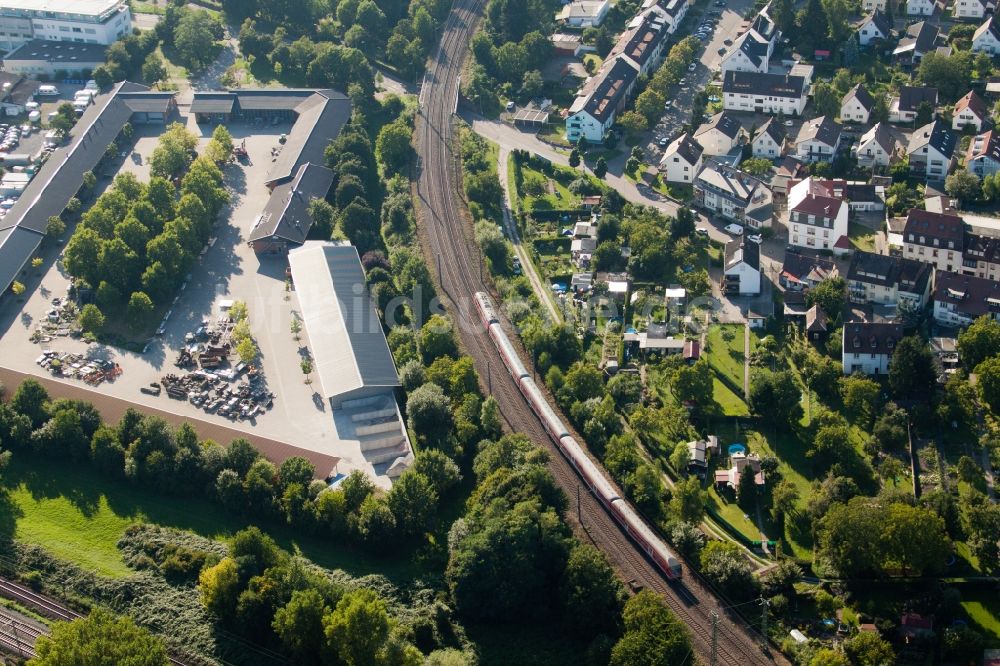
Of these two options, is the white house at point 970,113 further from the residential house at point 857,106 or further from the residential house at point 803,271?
the residential house at point 803,271

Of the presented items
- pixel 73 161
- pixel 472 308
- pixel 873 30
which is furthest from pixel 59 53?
pixel 873 30

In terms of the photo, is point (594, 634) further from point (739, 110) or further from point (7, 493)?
point (739, 110)

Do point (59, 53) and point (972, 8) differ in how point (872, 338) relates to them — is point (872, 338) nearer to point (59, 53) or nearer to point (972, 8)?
point (972, 8)

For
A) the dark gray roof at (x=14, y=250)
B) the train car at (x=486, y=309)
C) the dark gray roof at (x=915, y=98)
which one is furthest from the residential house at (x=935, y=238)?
the dark gray roof at (x=14, y=250)

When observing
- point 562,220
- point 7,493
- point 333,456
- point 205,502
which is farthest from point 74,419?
point 562,220

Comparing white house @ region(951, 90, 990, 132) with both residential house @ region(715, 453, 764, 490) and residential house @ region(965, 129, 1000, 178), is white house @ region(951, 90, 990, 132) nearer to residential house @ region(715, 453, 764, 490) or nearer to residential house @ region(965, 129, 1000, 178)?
residential house @ region(965, 129, 1000, 178)
